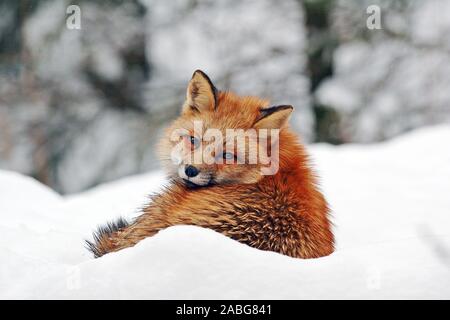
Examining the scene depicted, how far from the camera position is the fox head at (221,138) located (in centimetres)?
357

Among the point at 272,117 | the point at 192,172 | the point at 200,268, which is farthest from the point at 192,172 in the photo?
the point at 200,268

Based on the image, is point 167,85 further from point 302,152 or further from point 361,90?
point 302,152

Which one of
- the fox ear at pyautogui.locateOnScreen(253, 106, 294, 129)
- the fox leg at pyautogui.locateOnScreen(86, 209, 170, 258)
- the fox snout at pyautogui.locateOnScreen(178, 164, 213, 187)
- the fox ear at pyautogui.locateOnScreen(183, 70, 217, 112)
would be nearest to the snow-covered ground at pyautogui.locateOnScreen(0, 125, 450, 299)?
the fox leg at pyautogui.locateOnScreen(86, 209, 170, 258)

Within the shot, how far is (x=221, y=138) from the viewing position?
141 inches

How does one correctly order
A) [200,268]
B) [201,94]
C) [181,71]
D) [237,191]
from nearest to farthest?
[200,268]
[237,191]
[201,94]
[181,71]

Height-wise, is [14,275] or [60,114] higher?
[14,275]

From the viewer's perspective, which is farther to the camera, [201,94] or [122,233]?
[201,94]

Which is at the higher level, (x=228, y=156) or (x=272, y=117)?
(x=272, y=117)

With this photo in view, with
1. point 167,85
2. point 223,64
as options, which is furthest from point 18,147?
point 223,64

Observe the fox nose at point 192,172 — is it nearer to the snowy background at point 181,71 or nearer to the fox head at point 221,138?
the fox head at point 221,138

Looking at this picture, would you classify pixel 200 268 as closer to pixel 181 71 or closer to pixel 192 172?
pixel 192 172

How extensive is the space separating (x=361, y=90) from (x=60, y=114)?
5.86 meters

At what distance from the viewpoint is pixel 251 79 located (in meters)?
12.2

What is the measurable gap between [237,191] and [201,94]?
0.74m
